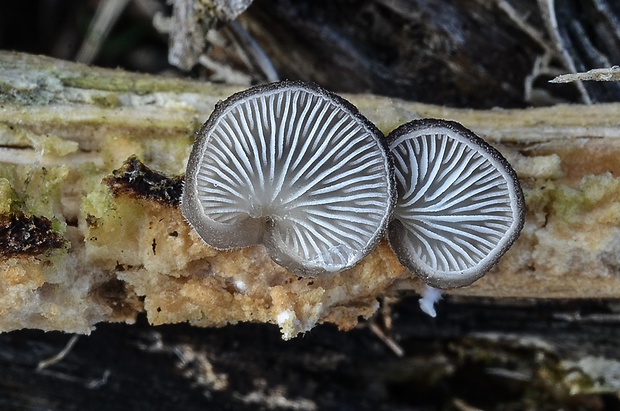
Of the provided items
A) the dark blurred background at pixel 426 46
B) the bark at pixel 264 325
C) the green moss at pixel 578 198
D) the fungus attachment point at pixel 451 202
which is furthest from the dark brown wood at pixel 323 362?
the dark blurred background at pixel 426 46

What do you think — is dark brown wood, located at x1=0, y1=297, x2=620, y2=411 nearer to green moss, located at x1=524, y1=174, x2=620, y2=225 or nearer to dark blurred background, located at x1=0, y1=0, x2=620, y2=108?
green moss, located at x1=524, y1=174, x2=620, y2=225

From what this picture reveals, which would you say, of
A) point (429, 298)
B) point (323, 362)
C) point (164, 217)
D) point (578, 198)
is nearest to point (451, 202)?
point (429, 298)

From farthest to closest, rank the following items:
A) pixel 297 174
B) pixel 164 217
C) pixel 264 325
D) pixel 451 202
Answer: pixel 264 325 < pixel 164 217 < pixel 451 202 < pixel 297 174

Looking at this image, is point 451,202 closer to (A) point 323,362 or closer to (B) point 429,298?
(B) point 429,298

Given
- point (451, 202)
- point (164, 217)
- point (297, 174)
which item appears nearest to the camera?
point (297, 174)

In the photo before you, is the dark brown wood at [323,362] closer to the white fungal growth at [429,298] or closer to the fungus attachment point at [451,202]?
the white fungal growth at [429,298]

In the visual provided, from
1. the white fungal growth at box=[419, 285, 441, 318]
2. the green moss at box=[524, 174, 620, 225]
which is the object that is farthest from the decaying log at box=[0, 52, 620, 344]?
the white fungal growth at box=[419, 285, 441, 318]

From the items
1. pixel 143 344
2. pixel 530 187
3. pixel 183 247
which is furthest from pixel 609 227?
pixel 143 344

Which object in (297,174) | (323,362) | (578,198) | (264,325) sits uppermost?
(578,198)

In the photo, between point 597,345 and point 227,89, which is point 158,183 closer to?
point 227,89
